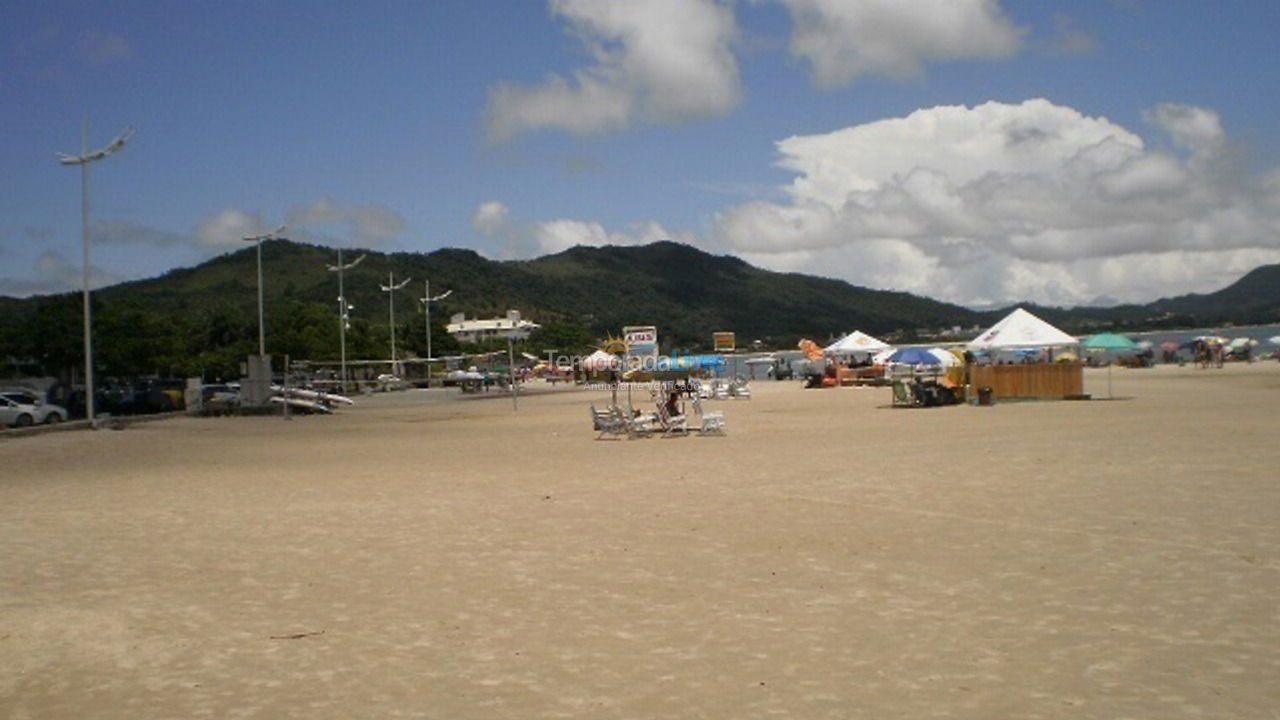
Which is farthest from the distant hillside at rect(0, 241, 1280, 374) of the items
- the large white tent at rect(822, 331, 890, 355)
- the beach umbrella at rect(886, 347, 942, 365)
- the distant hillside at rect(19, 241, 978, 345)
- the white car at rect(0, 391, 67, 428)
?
the beach umbrella at rect(886, 347, 942, 365)

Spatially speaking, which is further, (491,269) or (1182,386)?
(491,269)

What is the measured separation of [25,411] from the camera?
37875 millimetres

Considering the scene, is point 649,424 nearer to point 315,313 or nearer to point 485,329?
point 315,313

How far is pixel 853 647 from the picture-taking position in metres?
6.69

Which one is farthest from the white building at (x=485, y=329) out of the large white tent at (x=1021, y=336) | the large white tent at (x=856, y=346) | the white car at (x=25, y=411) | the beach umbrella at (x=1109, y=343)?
the large white tent at (x=1021, y=336)

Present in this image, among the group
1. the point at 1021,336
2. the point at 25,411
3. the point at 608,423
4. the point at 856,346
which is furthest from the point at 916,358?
the point at 25,411

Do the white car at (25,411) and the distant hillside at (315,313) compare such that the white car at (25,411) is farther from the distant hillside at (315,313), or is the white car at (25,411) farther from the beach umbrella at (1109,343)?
the beach umbrella at (1109,343)

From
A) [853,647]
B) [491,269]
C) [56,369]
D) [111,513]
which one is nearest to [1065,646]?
[853,647]

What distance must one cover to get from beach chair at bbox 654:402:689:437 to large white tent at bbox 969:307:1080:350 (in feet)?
42.4

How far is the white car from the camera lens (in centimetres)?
3731

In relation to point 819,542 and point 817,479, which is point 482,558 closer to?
point 819,542

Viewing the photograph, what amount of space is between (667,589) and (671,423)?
16940 mm

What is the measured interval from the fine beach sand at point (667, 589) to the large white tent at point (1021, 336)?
15654 mm

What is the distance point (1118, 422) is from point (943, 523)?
15.0 meters
